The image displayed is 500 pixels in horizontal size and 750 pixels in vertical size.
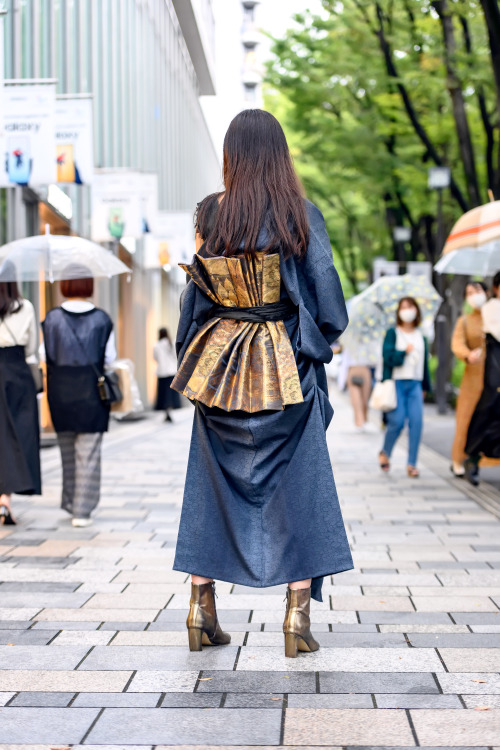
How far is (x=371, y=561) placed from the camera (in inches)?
243

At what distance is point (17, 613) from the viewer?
4.89 meters

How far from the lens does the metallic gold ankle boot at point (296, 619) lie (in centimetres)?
405

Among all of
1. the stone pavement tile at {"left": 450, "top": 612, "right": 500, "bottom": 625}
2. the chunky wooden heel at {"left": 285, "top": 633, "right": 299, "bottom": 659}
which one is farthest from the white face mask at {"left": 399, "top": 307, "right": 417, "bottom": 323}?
the chunky wooden heel at {"left": 285, "top": 633, "right": 299, "bottom": 659}

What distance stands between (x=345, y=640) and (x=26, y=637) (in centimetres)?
124

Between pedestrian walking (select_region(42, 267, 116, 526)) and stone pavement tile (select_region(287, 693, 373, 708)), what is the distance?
160 inches

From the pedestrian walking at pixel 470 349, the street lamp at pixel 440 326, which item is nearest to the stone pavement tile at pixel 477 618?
the pedestrian walking at pixel 470 349

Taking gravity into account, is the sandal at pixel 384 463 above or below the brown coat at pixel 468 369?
below

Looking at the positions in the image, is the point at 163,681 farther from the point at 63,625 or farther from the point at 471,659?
the point at 471,659

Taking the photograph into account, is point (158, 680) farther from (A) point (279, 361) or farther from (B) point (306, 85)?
(B) point (306, 85)

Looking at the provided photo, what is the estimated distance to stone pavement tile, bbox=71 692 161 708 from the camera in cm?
353

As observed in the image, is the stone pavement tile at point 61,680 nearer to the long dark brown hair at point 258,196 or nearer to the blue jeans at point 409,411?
the long dark brown hair at point 258,196

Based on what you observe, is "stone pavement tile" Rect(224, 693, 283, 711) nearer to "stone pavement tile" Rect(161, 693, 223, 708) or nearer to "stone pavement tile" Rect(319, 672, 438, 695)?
"stone pavement tile" Rect(161, 693, 223, 708)

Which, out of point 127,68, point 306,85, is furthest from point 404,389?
point 127,68

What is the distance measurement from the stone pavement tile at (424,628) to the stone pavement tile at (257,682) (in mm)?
741
